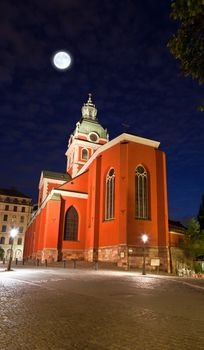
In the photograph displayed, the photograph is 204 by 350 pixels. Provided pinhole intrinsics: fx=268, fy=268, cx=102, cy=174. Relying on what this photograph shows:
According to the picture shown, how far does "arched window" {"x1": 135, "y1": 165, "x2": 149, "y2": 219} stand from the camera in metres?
23.9

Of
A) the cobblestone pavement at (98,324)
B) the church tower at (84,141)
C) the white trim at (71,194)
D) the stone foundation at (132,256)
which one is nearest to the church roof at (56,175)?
the church tower at (84,141)

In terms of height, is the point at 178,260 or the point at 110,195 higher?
the point at 110,195

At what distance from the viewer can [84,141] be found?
41.8m

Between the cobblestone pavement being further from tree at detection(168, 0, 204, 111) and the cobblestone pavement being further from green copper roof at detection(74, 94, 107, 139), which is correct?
green copper roof at detection(74, 94, 107, 139)

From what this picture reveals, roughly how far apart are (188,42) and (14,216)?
6509 centimetres

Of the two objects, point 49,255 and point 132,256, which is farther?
point 49,255

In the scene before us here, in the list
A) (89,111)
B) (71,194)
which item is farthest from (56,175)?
(71,194)

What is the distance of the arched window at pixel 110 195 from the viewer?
25105mm

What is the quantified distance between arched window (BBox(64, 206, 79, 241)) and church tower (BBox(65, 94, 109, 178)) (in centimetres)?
1188

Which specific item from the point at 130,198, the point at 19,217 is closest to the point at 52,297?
the point at 130,198

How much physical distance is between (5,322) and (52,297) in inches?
112

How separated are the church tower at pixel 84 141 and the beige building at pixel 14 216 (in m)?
28.0

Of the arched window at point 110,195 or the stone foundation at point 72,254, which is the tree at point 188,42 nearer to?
the arched window at point 110,195

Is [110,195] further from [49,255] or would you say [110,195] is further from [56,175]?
[56,175]
